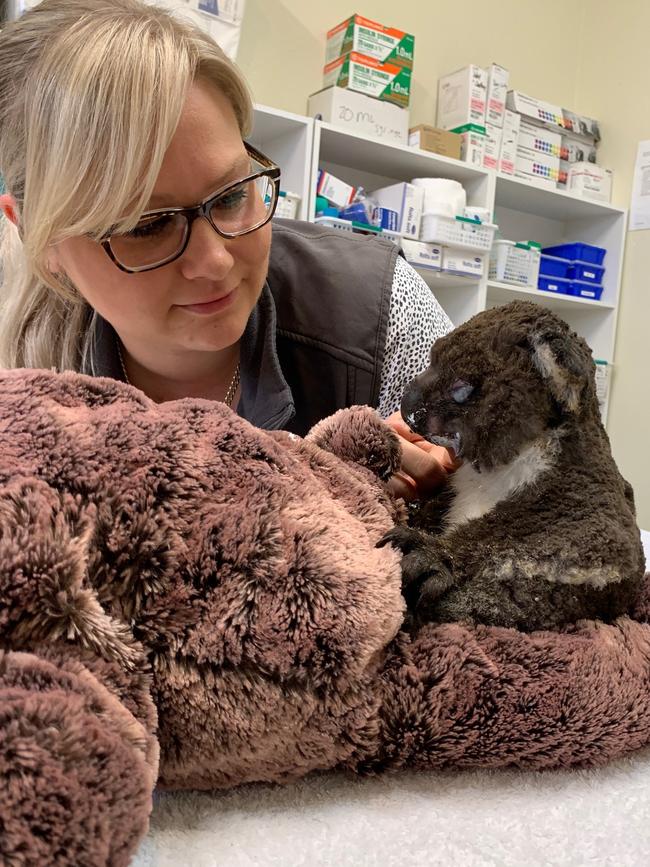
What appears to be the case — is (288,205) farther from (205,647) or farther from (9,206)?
(205,647)

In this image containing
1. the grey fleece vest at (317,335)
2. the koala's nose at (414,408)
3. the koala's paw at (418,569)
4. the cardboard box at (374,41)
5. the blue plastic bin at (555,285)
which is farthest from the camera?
the blue plastic bin at (555,285)

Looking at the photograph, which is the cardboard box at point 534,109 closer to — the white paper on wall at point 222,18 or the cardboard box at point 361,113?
the cardboard box at point 361,113

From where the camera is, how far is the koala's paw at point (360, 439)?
596 mm

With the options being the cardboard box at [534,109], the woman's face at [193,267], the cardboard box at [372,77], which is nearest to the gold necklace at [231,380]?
the woman's face at [193,267]

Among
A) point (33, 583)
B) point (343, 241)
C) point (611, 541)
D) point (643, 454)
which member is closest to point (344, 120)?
point (343, 241)

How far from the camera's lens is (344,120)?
2.35 meters

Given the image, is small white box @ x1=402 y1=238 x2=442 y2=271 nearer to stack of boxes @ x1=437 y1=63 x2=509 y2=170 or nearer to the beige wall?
stack of boxes @ x1=437 y1=63 x2=509 y2=170

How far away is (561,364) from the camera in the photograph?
58 cm

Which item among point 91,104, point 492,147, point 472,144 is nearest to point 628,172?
point 492,147

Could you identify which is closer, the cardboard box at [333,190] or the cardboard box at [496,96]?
the cardboard box at [333,190]

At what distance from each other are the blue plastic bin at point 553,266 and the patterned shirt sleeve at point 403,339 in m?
2.01

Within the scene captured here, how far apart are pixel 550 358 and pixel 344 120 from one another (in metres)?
2.05

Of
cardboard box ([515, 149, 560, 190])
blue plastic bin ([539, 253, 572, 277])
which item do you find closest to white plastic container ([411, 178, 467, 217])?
cardboard box ([515, 149, 560, 190])

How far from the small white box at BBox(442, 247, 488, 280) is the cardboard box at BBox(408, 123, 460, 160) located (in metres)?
0.38
